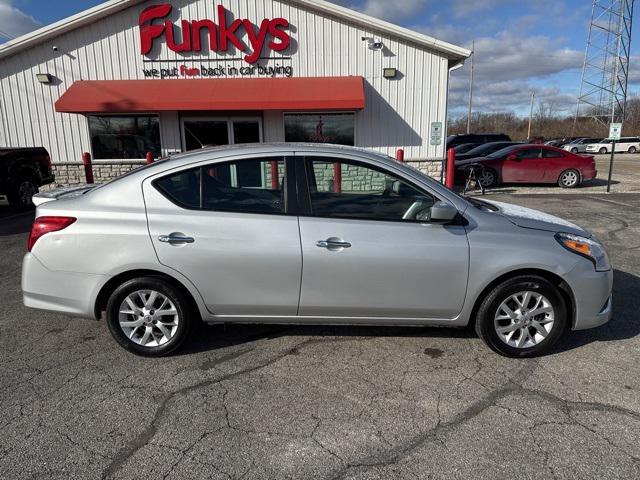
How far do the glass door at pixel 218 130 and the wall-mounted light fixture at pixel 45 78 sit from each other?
12.9 feet

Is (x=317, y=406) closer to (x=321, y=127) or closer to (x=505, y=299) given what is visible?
(x=505, y=299)

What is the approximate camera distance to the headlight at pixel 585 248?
3328 mm

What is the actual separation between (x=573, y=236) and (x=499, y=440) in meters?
1.75

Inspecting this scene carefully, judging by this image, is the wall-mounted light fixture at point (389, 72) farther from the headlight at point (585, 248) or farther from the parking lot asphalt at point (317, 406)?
the headlight at point (585, 248)

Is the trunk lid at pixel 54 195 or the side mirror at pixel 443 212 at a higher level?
the trunk lid at pixel 54 195

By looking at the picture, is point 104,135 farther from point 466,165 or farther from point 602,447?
point 602,447

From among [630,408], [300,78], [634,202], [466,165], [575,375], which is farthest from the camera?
[466,165]

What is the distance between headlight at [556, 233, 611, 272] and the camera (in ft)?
10.9

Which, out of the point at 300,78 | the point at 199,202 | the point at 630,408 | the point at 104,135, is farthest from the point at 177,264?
the point at 104,135

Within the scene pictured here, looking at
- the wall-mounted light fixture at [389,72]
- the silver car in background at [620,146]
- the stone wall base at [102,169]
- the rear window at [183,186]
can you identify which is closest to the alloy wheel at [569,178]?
the stone wall base at [102,169]

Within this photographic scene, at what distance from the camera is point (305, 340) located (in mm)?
3768

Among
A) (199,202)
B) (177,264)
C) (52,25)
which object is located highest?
(52,25)

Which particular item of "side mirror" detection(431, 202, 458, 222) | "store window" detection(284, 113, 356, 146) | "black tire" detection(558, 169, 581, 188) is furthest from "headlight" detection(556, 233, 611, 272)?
"black tire" detection(558, 169, 581, 188)

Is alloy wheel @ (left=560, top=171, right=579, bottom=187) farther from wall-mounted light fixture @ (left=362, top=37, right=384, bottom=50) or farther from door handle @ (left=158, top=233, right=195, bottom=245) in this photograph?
door handle @ (left=158, top=233, right=195, bottom=245)
